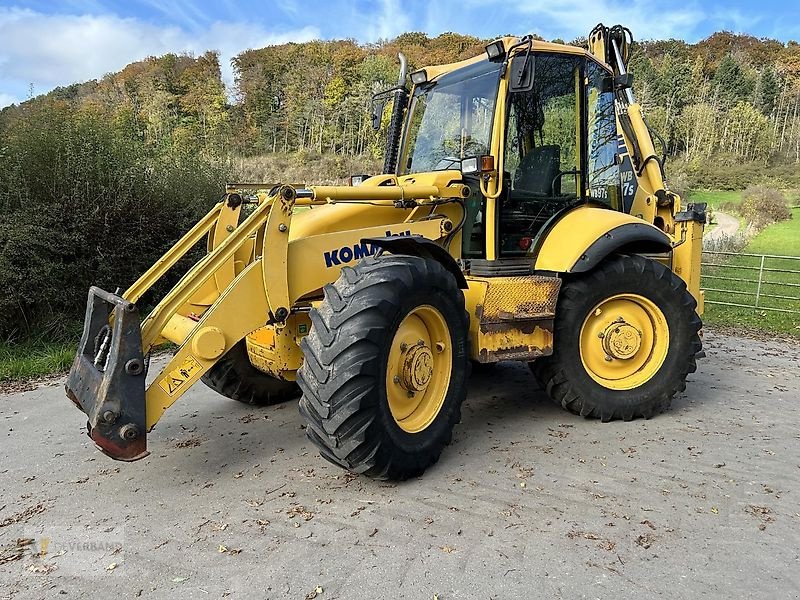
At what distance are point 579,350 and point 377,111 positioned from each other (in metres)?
2.89

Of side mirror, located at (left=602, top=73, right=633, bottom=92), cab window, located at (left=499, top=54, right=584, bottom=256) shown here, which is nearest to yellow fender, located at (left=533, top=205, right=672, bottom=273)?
cab window, located at (left=499, top=54, right=584, bottom=256)

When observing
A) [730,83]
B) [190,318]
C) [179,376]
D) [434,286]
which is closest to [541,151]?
[434,286]

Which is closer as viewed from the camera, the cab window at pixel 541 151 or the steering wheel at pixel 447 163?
the cab window at pixel 541 151

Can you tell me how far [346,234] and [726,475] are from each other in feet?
9.23

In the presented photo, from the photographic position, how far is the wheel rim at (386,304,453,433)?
3.75 metres

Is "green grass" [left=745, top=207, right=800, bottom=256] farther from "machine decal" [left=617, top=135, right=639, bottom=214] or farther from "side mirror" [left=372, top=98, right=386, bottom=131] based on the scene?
"side mirror" [left=372, top=98, right=386, bottom=131]

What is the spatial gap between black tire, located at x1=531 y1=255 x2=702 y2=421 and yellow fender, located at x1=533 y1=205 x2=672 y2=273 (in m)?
0.18

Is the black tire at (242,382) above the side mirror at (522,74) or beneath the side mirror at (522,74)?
beneath

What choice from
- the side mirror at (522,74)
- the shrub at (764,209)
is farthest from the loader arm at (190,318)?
the shrub at (764,209)

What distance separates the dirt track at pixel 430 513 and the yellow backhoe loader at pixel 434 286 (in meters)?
0.34

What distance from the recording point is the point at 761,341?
8.18m

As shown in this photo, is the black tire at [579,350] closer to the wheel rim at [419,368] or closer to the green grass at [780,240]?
the wheel rim at [419,368]

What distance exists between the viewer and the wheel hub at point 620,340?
4.75 m

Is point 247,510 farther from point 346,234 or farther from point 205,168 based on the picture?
point 205,168
